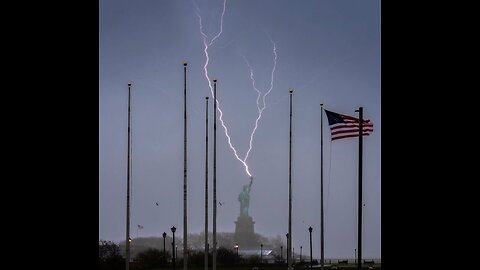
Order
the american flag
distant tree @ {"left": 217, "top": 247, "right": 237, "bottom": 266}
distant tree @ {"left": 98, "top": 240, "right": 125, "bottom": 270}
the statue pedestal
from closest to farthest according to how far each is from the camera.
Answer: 1. the american flag
2. distant tree @ {"left": 98, "top": 240, "right": 125, "bottom": 270}
3. distant tree @ {"left": 217, "top": 247, "right": 237, "bottom": 266}
4. the statue pedestal

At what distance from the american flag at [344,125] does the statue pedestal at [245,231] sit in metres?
143

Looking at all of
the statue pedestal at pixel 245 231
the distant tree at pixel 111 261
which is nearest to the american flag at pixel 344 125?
the distant tree at pixel 111 261

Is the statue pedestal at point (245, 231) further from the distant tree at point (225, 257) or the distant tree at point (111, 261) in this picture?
the distant tree at point (111, 261)

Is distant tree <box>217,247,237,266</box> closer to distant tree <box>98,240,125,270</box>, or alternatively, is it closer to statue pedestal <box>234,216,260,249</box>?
distant tree <box>98,240,125,270</box>

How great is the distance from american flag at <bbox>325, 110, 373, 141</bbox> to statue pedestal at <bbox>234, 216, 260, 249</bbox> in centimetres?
14302

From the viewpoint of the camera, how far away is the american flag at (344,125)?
3197cm

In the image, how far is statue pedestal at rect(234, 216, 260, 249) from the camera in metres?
175

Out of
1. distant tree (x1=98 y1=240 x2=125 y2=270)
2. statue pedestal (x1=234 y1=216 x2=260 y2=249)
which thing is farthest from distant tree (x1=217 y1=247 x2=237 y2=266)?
statue pedestal (x1=234 y1=216 x2=260 y2=249)
